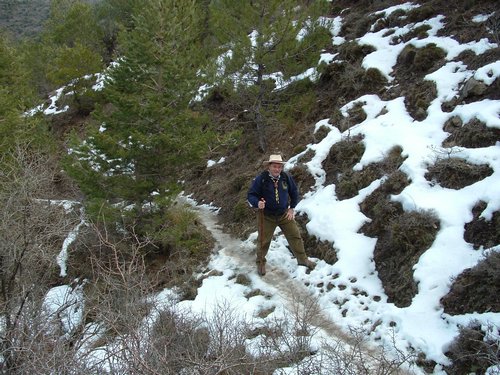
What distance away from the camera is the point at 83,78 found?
2397cm

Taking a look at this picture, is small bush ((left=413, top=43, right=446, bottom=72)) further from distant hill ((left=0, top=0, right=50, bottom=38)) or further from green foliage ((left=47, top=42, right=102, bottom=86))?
distant hill ((left=0, top=0, right=50, bottom=38))

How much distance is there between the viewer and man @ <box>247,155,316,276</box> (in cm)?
656

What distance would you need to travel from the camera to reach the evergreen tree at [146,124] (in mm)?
9148

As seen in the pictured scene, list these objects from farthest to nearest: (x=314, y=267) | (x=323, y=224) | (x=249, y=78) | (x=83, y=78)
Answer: (x=83, y=78) < (x=249, y=78) < (x=323, y=224) < (x=314, y=267)

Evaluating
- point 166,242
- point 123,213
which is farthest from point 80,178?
point 166,242

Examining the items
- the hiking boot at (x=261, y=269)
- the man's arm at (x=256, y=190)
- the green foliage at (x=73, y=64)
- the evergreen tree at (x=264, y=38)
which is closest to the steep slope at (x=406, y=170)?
the hiking boot at (x=261, y=269)

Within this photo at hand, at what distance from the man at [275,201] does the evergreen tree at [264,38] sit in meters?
5.33

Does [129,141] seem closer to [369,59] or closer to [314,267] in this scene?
[314,267]

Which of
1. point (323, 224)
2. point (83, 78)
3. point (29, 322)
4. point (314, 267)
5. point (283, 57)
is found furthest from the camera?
point (83, 78)

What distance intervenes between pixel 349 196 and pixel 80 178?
20.8 ft

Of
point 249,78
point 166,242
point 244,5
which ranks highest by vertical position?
point 244,5

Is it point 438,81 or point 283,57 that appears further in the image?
point 283,57

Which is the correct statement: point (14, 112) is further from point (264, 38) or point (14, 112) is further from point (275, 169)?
point (275, 169)

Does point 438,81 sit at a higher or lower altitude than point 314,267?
higher
